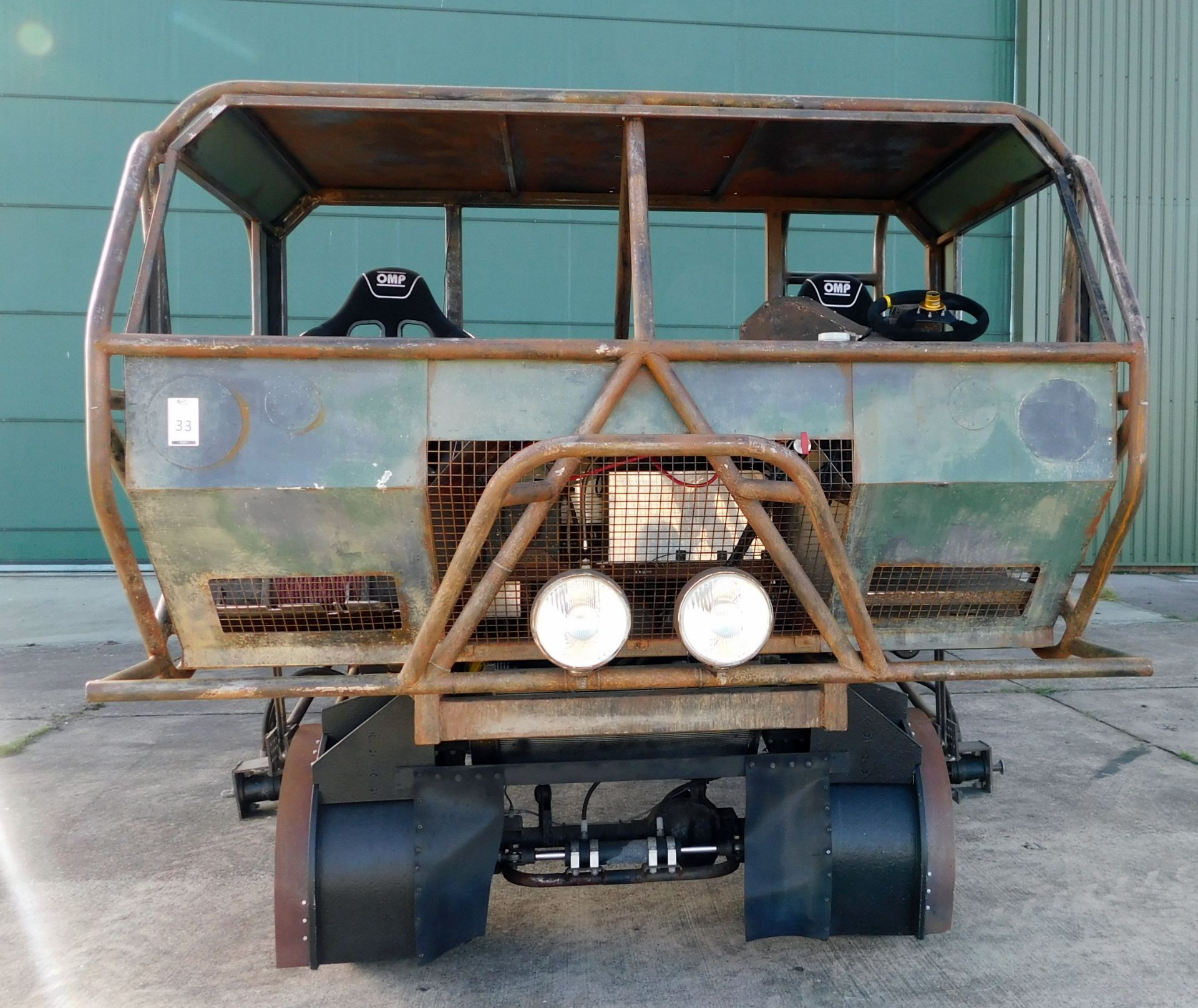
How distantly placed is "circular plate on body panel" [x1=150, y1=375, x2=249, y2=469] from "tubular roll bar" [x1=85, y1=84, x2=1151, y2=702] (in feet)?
0.31

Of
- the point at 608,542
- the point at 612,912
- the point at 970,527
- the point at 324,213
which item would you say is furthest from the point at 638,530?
the point at 324,213

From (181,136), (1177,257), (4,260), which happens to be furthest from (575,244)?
(181,136)

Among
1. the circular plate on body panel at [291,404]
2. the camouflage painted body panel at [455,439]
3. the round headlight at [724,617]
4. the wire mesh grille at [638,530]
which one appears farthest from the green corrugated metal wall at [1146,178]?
the circular plate on body panel at [291,404]

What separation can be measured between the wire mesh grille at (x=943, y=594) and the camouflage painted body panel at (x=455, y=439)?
0.30ft

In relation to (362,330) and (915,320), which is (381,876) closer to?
(362,330)

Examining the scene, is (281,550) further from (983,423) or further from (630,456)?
(983,423)

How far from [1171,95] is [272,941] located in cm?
1211

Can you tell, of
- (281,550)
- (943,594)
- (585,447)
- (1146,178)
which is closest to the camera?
(585,447)

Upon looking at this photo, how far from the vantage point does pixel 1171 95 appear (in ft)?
34.4

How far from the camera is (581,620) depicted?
2229 mm

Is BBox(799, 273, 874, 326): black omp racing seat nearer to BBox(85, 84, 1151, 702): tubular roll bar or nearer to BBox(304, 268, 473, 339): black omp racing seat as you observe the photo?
BBox(85, 84, 1151, 702): tubular roll bar

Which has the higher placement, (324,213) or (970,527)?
(324,213)

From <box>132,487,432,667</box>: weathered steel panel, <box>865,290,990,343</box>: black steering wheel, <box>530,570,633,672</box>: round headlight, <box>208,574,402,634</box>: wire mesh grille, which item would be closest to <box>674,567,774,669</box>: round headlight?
<box>530,570,633,672</box>: round headlight

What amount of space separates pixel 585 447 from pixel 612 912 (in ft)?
6.84
